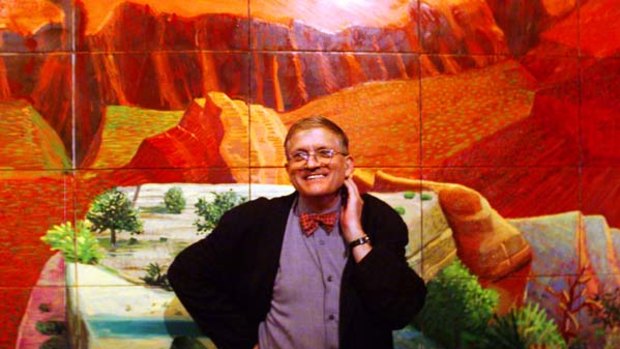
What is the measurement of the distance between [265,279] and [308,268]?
139mm

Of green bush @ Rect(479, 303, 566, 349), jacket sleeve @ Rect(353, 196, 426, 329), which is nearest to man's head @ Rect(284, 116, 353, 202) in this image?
jacket sleeve @ Rect(353, 196, 426, 329)

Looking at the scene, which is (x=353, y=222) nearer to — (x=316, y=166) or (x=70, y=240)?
(x=316, y=166)

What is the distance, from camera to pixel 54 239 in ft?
12.4

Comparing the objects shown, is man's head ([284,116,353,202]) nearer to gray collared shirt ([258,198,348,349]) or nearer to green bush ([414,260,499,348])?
gray collared shirt ([258,198,348,349])

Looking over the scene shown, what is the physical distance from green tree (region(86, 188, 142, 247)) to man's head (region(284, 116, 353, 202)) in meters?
1.41

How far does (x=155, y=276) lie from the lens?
3.78m

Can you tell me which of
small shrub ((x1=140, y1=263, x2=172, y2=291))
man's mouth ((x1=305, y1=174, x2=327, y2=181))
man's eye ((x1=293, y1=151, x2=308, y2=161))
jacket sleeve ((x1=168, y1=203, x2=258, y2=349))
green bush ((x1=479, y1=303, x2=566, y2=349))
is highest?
man's eye ((x1=293, y1=151, x2=308, y2=161))

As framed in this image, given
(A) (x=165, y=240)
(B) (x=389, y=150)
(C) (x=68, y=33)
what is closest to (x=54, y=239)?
(A) (x=165, y=240)

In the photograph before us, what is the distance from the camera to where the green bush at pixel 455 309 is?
12.7 feet

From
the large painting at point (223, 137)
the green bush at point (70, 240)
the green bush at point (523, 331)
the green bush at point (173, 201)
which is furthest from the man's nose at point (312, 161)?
the green bush at point (523, 331)

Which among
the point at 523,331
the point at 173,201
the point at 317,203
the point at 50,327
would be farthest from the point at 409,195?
the point at 50,327

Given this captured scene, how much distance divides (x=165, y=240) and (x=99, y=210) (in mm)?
327

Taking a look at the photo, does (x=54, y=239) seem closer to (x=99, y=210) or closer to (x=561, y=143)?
(x=99, y=210)

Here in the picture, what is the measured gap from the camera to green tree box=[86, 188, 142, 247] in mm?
3766
